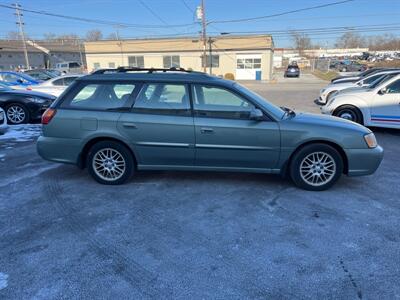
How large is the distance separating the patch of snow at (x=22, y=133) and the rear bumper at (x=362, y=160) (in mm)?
6785

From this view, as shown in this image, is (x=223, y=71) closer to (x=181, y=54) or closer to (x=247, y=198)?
(x=181, y=54)

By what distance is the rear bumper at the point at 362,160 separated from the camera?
14.2ft

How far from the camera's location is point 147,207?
13.0 feet

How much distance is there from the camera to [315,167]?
4406mm

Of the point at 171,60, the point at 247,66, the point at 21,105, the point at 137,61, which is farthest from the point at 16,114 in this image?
the point at 137,61

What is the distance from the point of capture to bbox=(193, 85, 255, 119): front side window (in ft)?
14.4

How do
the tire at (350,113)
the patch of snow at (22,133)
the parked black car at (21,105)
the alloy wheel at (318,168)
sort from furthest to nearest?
the parked black car at (21,105)
the tire at (350,113)
the patch of snow at (22,133)
the alloy wheel at (318,168)

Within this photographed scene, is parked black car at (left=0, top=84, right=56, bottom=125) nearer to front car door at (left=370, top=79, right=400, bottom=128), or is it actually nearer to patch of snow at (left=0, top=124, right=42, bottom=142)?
patch of snow at (left=0, top=124, right=42, bottom=142)

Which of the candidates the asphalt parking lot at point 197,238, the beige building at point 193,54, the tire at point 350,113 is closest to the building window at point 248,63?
the beige building at point 193,54

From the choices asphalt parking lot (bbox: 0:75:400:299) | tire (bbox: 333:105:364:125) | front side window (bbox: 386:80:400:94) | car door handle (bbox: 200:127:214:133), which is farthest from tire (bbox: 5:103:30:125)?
front side window (bbox: 386:80:400:94)

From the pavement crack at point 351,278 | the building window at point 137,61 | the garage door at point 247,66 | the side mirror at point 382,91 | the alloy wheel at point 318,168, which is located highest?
the building window at point 137,61

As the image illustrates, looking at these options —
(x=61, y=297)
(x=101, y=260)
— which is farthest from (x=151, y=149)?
(x=61, y=297)

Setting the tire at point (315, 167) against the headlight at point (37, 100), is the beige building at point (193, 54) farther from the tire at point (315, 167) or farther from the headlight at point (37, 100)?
the tire at point (315, 167)

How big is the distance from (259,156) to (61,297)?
9.52 feet
